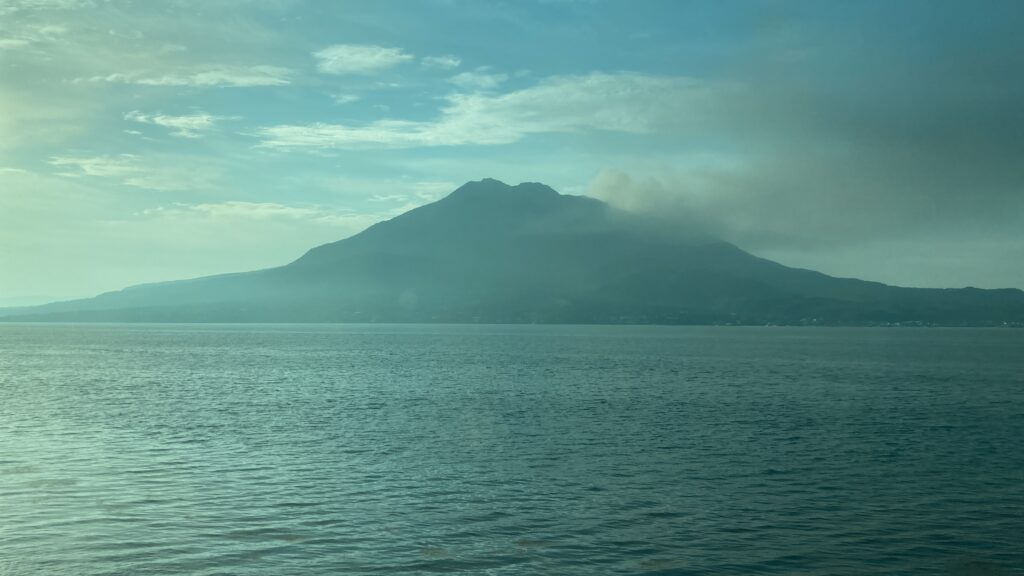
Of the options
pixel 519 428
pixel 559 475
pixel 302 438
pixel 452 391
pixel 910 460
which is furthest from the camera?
pixel 452 391

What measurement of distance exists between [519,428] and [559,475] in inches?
626

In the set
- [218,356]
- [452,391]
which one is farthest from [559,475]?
[218,356]

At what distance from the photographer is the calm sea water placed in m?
26.2

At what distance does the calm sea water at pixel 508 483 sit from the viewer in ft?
86.0

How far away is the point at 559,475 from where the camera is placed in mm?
38562

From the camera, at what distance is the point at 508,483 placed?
36.8 metres

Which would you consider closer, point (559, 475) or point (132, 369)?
point (559, 475)

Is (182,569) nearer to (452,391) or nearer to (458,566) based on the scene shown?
(458,566)

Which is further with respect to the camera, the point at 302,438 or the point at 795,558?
the point at 302,438

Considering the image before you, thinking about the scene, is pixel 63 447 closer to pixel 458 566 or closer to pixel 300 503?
pixel 300 503

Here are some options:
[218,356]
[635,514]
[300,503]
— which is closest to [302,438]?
[300,503]

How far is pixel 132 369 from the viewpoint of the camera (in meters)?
112

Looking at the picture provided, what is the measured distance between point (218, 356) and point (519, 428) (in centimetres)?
10713

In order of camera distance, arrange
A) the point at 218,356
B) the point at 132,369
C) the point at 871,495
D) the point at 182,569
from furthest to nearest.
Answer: the point at 218,356, the point at 132,369, the point at 871,495, the point at 182,569
